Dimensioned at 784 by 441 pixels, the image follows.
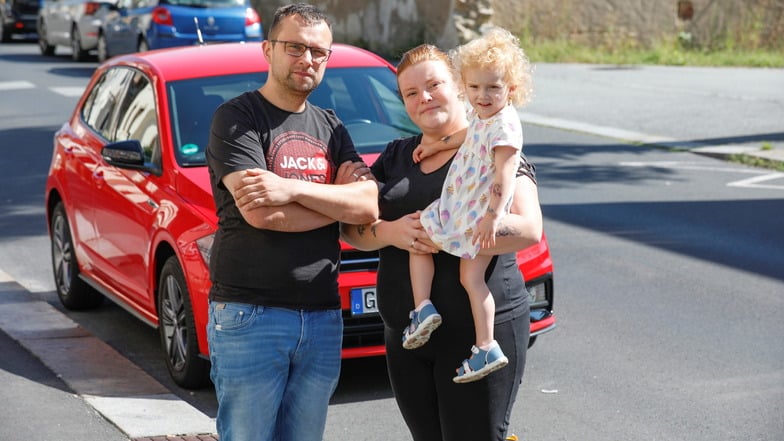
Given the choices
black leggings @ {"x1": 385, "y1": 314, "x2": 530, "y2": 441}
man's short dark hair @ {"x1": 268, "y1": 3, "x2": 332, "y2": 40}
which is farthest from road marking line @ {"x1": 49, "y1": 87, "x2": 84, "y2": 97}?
black leggings @ {"x1": 385, "y1": 314, "x2": 530, "y2": 441}

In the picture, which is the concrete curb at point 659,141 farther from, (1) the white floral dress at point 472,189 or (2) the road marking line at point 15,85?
(1) the white floral dress at point 472,189

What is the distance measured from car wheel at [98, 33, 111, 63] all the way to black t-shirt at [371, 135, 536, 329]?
21.3 m

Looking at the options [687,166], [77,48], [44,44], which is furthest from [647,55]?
[44,44]

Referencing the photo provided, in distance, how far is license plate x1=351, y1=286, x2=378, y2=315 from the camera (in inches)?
244

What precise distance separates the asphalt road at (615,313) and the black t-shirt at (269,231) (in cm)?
200

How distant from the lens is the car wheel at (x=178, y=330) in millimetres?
6371

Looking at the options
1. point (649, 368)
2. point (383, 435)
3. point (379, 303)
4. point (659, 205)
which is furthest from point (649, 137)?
point (379, 303)

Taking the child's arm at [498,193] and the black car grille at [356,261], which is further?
Result: the black car grille at [356,261]

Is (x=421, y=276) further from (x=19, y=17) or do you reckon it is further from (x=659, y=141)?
(x=19, y=17)

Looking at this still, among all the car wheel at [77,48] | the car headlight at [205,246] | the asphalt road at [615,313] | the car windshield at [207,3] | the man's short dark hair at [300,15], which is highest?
the man's short dark hair at [300,15]

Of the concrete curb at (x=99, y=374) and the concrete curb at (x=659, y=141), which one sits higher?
the concrete curb at (x=99, y=374)

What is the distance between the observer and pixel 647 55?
84.2 ft

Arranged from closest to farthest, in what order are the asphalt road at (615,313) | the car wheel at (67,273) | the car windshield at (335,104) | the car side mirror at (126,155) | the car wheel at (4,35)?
the asphalt road at (615,313) → the car side mirror at (126,155) → the car windshield at (335,104) → the car wheel at (67,273) → the car wheel at (4,35)

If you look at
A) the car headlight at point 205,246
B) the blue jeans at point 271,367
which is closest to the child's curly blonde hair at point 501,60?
the blue jeans at point 271,367
